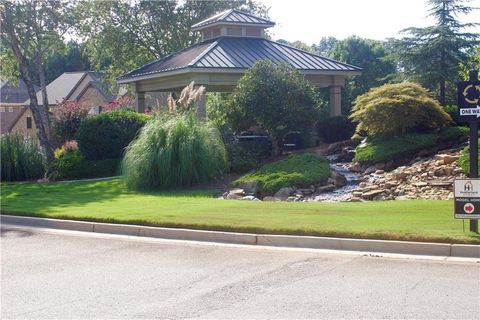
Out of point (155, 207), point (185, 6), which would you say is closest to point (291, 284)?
point (155, 207)

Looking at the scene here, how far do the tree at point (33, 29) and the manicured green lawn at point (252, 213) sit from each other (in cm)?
982

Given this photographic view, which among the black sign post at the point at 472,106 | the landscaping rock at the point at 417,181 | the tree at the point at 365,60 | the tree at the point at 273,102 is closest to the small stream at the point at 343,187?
the landscaping rock at the point at 417,181

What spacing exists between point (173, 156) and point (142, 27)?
28.1 metres

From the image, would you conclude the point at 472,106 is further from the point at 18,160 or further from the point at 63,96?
the point at 63,96

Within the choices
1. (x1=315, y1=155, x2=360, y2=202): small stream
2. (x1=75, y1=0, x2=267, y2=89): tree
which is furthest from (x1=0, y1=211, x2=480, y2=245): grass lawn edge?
(x1=75, y1=0, x2=267, y2=89): tree

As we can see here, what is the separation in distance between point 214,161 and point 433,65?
13136 mm

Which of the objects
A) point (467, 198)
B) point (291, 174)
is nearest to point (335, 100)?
point (291, 174)

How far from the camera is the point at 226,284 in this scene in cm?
843

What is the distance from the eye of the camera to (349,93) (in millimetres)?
37844

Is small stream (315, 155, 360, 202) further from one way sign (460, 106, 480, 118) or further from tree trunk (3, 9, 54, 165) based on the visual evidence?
tree trunk (3, 9, 54, 165)

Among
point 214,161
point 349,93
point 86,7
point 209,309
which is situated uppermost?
point 86,7

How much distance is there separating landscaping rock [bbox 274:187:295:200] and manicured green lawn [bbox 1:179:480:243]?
1.69 meters

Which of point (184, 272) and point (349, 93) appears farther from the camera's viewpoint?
point (349, 93)

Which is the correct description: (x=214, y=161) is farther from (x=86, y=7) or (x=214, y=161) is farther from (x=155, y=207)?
(x=86, y=7)
